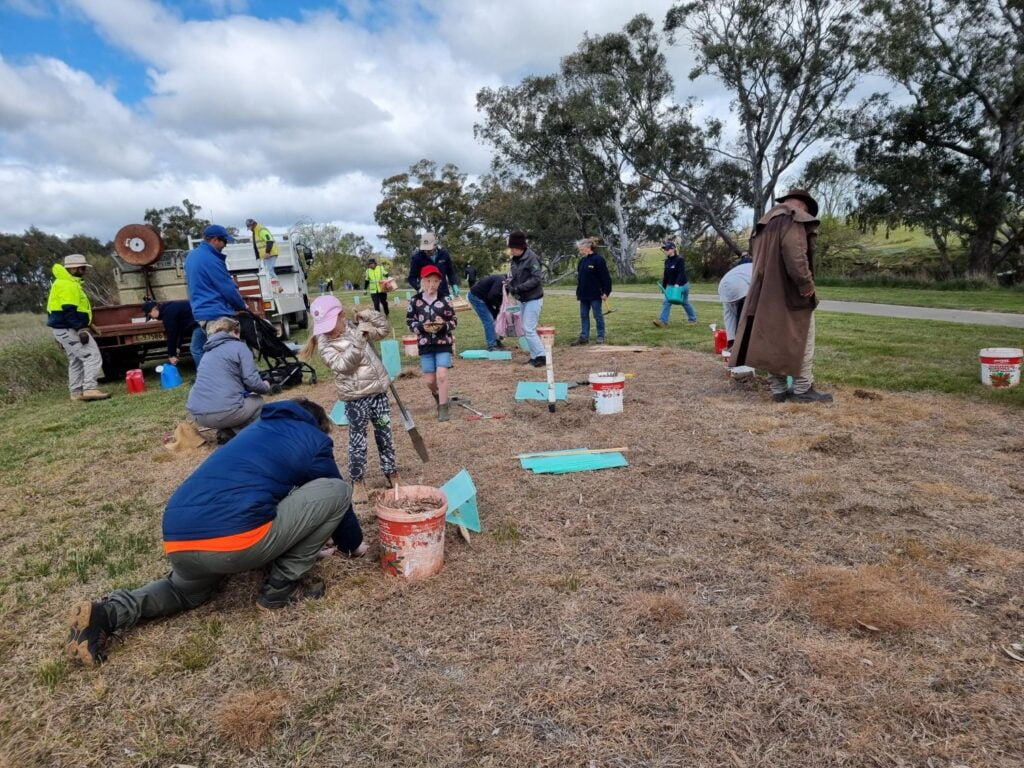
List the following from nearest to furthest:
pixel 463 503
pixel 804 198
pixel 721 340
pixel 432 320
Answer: pixel 463 503
pixel 804 198
pixel 432 320
pixel 721 340

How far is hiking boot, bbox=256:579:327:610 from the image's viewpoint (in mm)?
2971

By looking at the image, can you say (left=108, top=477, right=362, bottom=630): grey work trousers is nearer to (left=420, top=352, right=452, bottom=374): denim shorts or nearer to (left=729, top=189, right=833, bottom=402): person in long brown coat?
(left=420, top=352, right=452, bottom=374): denim shorts

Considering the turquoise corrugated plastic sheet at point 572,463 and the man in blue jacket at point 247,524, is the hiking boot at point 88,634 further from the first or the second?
the turquoise corrugated plastic sheet at point 572,463

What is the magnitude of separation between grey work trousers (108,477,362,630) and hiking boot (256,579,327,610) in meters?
0.04

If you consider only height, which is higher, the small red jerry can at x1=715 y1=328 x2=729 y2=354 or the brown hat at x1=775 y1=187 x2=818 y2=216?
the brown hat at x1=775 y1=187 x2=818 y2=216

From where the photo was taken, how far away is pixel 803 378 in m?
6.17

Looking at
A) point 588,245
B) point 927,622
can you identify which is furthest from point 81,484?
point 588,245

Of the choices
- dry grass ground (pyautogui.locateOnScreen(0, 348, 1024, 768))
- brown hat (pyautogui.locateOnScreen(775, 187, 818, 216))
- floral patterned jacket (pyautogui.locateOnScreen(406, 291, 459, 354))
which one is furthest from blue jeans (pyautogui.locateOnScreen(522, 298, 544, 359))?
dry grass ground (pyautogui.locateOnScreen(0, 348, 1024, 768))

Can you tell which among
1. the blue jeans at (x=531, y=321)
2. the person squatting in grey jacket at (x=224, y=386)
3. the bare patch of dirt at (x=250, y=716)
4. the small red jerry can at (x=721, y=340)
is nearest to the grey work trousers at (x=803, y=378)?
the small red jerry can at (x=721, y=340)

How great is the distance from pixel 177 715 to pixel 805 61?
31.7 m

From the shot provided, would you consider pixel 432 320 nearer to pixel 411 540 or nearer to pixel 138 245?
pixel 411 540

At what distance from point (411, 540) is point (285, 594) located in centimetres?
66

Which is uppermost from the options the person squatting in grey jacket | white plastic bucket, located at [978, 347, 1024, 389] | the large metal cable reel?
the large metal cable reel

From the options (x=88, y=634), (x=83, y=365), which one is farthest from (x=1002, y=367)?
(x=83, y=365)
